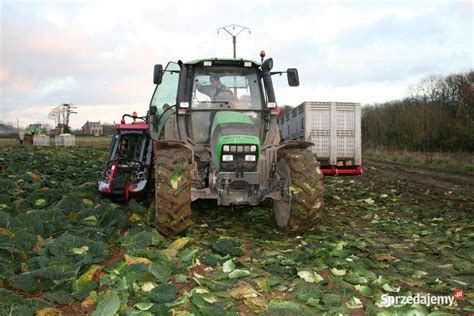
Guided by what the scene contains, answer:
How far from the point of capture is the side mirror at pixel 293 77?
7.20m

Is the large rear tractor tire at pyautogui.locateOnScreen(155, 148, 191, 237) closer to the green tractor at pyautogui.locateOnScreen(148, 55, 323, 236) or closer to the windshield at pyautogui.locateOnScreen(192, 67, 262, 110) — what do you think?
the green tractor at pyautogui.locateOnScreen(148, 55, 323, 236)

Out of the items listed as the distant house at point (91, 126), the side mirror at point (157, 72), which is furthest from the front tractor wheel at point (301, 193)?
the distant house at point (91, 126)

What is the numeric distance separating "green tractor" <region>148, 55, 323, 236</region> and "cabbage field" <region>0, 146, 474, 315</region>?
17.3 inches

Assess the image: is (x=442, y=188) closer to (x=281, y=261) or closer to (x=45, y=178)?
(x=281, y=261)

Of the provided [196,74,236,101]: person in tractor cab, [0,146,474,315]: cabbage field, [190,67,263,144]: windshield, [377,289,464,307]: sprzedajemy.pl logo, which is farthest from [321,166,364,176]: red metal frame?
[377,289,464,307]: sprzedajemy.pl logo

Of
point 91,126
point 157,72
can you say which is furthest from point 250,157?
point 91,126

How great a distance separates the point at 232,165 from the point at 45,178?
6.05m

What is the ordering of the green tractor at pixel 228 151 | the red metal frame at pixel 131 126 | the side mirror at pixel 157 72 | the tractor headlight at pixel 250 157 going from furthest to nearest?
1. the red metal frame at pixel 131 126
2. the side mirror at pixel 157 72
3. the tractor headlight at pixel 250 157
4. the green tractor at pixel 228 151

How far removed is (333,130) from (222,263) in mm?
5185

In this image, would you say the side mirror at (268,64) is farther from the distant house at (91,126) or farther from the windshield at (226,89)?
the distant house at (91,126)

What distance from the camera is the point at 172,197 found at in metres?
5.90

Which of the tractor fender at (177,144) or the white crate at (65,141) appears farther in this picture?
the white crate at (65,141)

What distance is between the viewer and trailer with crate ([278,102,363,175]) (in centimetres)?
930

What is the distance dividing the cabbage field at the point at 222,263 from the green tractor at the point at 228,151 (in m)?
0.44
